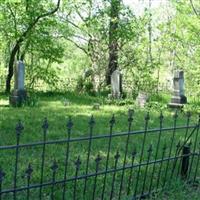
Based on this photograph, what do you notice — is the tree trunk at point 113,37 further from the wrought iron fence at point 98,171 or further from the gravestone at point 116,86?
the wrought iron fence at point 98,171

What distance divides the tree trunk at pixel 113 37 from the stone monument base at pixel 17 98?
18.1 feet

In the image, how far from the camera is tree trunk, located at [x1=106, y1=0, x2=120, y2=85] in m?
16.1

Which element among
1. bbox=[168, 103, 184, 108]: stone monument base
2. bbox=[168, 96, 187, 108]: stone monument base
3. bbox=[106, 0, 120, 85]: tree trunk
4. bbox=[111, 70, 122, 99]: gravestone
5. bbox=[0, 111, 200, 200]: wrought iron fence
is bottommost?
bbox=[0, 111, 200, 200]: wrought iron fence

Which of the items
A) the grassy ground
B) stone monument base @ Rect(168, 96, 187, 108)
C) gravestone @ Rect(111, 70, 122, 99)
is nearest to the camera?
the grassy ground

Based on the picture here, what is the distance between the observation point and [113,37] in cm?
1606

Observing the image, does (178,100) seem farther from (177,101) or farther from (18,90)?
(18,90)

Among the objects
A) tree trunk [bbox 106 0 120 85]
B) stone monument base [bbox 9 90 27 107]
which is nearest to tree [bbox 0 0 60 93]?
tree trunk [bbox 106 0 120 85]

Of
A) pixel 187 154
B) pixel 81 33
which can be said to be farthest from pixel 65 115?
pixel 81 33

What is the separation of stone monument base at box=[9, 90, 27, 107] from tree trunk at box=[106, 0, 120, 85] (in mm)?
5530

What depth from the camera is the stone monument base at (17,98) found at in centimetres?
1159

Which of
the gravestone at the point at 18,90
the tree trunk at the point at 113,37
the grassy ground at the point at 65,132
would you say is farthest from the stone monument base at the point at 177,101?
the gravestone at the point at 18,90

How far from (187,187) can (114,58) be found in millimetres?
11630

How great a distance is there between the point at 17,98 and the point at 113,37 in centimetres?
581

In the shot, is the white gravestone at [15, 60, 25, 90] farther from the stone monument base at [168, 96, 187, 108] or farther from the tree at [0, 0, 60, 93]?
the stone monument base at [168, 96, 187, 108]
